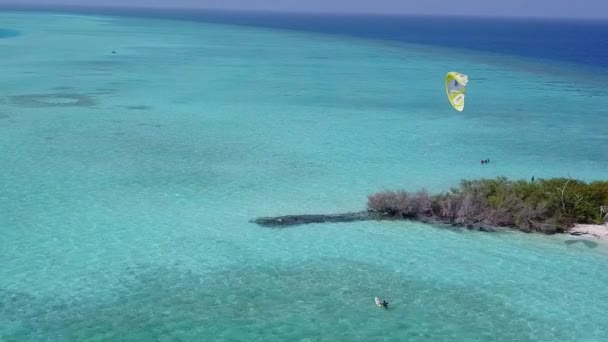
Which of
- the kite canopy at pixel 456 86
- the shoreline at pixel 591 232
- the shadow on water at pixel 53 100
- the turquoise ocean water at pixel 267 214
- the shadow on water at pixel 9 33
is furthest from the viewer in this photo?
the shadow on water at pixel 9 33

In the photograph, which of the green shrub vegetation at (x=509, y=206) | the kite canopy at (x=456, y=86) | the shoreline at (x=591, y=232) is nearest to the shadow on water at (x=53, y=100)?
the kite canopy at (x=456, y=86)

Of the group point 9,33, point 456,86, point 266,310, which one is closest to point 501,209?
point 456,86

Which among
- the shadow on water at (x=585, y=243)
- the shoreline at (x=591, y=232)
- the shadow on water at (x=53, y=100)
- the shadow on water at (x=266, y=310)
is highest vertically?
the shoreline at (x=591, y=232)

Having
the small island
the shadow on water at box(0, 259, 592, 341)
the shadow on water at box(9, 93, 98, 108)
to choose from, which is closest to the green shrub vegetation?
the small island

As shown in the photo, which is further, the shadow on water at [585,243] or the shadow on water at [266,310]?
the shadow on water at [585,243]

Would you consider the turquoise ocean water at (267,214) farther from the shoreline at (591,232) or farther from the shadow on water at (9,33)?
the shadow on water at (9,33)

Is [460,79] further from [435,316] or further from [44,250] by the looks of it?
[44,250]

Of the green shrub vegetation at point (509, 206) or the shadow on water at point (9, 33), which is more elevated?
the green shrub vegetation at point (509, 206)
